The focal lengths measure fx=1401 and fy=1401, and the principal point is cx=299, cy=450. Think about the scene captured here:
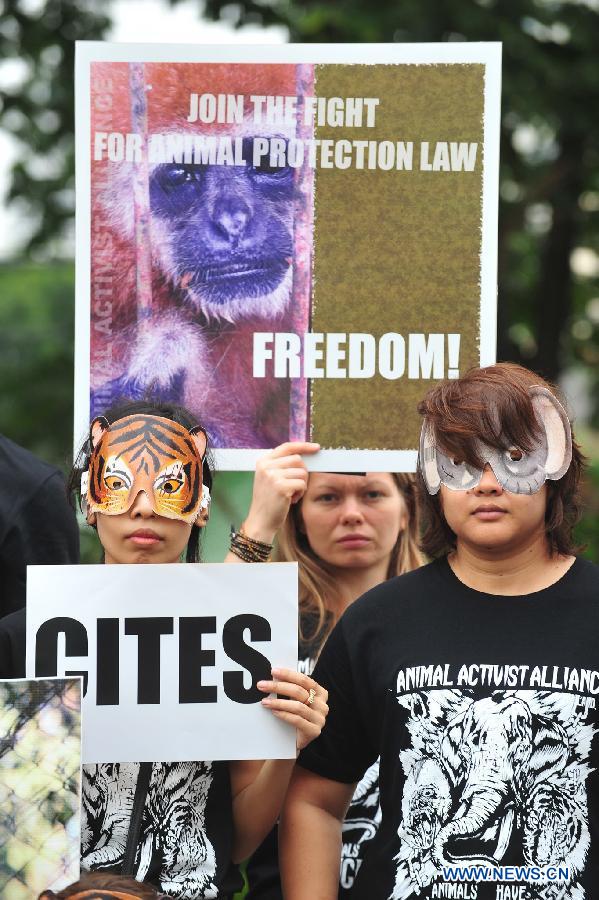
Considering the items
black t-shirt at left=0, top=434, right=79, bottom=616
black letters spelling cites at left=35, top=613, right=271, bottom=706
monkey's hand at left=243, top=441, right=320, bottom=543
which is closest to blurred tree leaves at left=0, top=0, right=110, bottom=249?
black t-shirt at left=0, top=434, right=79, bottom=616

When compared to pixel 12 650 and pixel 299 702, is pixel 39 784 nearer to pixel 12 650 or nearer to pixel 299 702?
pixel 12 650

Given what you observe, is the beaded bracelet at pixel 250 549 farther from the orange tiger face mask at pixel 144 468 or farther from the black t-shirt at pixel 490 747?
the black t-shirt at pixel 490 747

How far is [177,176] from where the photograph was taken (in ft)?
12.3

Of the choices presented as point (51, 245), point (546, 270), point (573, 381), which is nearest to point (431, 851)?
point (546, 270)

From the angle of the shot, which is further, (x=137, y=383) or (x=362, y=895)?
(x=137, y=383)

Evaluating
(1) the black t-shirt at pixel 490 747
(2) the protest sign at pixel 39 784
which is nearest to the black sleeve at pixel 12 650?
(2) the protest sign at pixel 39 784

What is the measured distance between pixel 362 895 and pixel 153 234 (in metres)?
1.77

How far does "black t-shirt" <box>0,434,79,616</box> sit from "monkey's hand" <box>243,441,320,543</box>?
771 mm

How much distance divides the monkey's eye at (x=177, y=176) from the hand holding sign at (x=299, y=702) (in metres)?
1.40

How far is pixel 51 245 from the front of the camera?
1259 centimetres

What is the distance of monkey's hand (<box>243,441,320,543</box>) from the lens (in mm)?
3424

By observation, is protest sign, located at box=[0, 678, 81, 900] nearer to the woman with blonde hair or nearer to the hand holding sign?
the hand holding sign

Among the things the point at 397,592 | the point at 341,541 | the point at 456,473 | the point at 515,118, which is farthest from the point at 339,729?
the point at 515,118

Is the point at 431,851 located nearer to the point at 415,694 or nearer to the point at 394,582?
the point at 415,694
